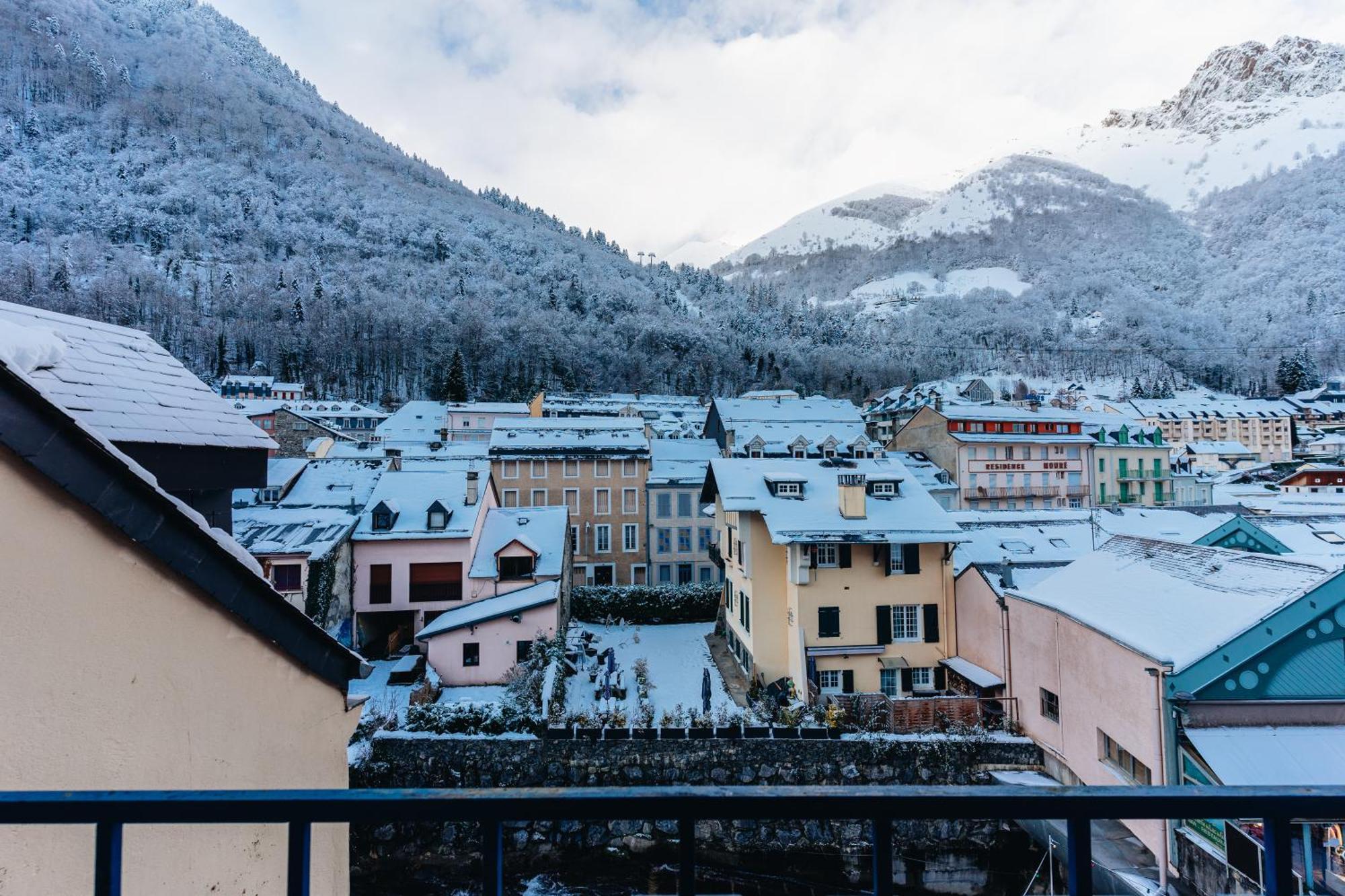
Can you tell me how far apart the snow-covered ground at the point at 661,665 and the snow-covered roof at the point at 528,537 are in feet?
12.4

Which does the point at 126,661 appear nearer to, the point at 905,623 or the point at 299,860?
the point at 299,860

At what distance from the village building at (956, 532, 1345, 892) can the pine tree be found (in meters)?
73.2

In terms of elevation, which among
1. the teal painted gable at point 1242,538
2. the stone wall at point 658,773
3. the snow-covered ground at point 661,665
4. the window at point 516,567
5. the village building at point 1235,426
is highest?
the village building at point 1235,426

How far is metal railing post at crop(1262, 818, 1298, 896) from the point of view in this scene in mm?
1378

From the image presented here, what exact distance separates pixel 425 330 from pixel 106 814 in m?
110

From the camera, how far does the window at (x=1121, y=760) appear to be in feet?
38.3

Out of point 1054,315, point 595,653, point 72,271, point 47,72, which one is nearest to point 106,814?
point 595,653

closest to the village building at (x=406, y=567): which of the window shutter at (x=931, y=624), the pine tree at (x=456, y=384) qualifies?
the window shutter at (x=931, y=624)

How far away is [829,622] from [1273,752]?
1024 cm

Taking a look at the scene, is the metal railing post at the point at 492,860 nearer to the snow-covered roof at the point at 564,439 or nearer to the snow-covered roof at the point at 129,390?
the snow-covered roof at the point at 129,390

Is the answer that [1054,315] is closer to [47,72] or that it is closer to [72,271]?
[72,271]

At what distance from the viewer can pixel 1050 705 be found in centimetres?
1498

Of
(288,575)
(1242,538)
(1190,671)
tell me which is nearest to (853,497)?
(1190,671)

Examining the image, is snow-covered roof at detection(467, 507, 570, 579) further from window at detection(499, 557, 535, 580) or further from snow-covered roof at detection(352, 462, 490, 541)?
snow-covered roof at detection(352, 462, 490, 541)
